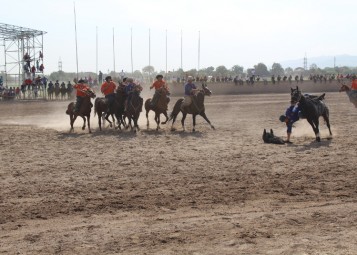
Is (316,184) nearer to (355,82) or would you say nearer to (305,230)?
(305,230)

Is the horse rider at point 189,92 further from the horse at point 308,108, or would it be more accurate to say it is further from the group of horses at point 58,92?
the group of horses at point 58,92

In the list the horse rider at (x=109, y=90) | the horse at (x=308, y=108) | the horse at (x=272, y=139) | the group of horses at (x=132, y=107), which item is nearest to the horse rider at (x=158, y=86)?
the group of horses at (x=132, y=107)

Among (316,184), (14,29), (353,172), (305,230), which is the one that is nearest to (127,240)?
(305,230)

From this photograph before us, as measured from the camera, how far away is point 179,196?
10.2m

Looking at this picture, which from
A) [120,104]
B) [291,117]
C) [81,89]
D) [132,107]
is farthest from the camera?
[120,104]

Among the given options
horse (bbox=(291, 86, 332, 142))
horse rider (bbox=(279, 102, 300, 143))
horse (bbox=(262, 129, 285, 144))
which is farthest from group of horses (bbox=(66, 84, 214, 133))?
horse (bbox=(291, 86, 332, 142))

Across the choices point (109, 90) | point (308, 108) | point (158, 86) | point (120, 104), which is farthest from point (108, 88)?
point (308, 108)

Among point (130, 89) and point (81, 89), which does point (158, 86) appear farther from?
point (81, 89)

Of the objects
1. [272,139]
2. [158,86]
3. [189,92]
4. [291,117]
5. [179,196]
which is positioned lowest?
[179,196]

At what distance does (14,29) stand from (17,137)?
25.7m

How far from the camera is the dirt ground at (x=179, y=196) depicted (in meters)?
7.46

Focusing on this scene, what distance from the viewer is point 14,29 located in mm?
43594

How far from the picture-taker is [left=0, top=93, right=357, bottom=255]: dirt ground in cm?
746

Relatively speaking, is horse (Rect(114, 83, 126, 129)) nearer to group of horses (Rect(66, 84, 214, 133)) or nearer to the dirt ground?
Result: group of horses (Rect(66, 84, 214, 133))
